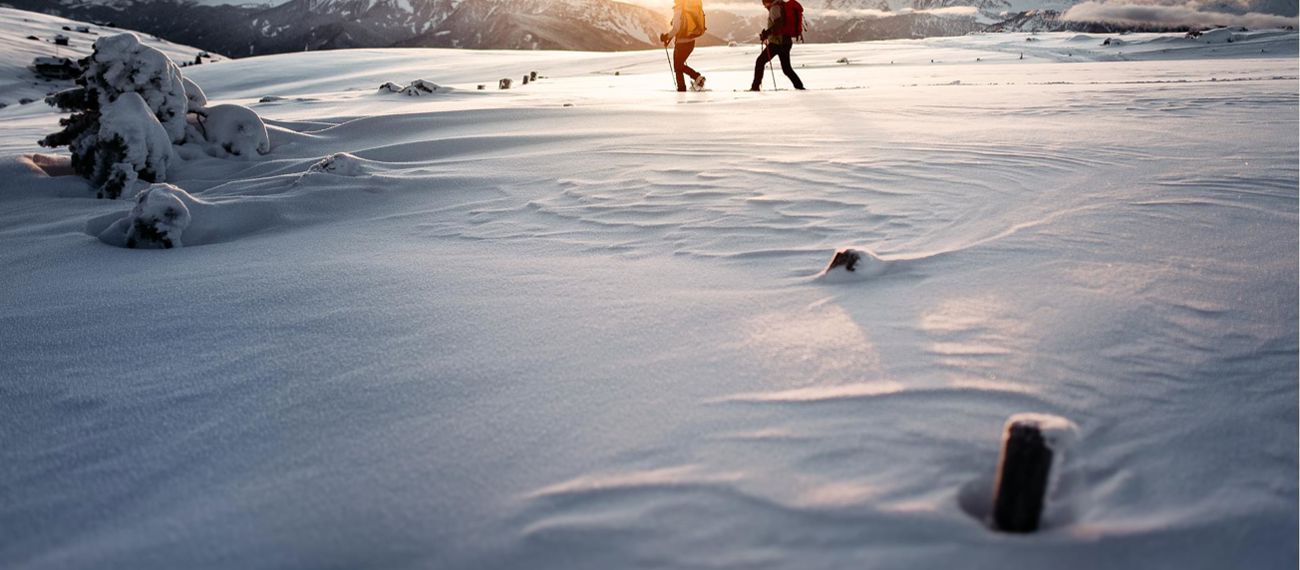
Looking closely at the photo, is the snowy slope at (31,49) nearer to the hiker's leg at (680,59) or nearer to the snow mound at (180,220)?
the hiker's leg at (680,59)

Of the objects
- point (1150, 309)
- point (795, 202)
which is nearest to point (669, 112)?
point (795, 202)

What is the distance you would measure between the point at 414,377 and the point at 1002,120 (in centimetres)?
455

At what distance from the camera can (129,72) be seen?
4.05 m

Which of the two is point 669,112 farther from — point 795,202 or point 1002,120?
point 795,202

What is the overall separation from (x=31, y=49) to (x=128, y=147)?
1094 inches

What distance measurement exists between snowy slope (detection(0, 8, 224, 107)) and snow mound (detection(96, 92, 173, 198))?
1389 centimetres

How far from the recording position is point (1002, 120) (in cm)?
486

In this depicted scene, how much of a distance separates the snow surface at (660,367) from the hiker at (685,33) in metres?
6.34

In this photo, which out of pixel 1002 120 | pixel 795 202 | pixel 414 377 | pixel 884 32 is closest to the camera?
pixel 414 377

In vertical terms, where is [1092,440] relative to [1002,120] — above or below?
below

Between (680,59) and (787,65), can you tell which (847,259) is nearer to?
(787,65)

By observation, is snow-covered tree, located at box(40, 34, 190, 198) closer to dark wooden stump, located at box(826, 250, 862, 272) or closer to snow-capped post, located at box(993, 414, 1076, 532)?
dark wooden stump, located at box(826, 250, 862, 272)

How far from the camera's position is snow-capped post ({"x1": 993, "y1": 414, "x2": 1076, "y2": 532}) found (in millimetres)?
887

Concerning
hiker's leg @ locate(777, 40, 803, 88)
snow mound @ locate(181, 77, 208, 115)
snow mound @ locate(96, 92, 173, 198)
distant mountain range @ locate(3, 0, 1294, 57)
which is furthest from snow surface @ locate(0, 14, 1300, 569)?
distant mountain range @ locate(3, 0, 1294, 57)
